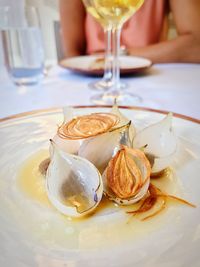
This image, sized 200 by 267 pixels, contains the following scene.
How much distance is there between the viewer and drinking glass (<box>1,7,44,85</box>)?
0.64 metres

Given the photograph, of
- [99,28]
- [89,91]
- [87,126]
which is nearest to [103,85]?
[89,91]

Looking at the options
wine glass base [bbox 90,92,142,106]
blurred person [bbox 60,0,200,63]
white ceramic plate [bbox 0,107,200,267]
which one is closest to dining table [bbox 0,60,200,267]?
white ceramic plate [bbox 0,107,200,267]

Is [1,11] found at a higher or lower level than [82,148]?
A: higher

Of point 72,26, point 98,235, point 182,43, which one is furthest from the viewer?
point 72,26

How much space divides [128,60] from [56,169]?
1.98 ft

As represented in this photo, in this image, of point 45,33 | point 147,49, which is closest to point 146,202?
point 147,49

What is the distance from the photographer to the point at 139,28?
1289 mm

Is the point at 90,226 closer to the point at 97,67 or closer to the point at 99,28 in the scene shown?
the point at 97,67

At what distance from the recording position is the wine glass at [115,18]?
52cm

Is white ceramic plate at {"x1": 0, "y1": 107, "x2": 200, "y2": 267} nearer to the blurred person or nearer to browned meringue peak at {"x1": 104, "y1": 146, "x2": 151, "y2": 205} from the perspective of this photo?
browned meringue peak at {"x1": 104, "y1": 146, "x2": 151, "y2": 205}

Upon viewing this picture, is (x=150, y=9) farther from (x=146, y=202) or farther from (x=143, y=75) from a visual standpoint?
(x=146, y=202)

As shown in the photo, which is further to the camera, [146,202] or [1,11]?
[1,11]

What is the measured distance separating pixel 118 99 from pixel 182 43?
1.78 ft

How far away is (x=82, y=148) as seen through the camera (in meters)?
0.27
